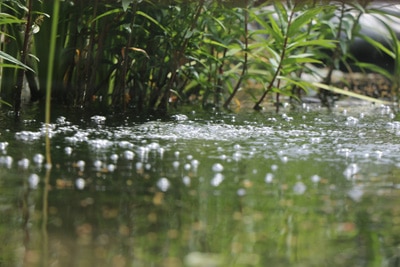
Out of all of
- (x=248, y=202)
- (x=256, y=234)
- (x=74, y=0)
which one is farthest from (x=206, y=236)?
(x=74, y=0)

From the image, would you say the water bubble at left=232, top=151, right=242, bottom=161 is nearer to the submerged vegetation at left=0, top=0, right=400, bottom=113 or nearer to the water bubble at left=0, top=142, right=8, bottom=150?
the water bubble at left=0, top=142, right=8, bottom=150

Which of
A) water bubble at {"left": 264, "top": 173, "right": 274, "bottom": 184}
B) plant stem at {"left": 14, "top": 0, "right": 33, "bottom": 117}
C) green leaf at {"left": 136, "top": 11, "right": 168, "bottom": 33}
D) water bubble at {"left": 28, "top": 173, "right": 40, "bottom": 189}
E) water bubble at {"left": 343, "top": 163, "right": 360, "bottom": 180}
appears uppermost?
green leaf at {"left": 136, "top": 11, "right": 168, "bottom": 33}

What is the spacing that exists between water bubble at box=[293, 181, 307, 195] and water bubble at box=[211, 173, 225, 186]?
185 mm

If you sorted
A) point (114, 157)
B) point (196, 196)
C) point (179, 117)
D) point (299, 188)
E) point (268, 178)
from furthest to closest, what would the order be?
point (179, 117), point (114, 157), point (268, 178), point (299, 188), point (196, 196)

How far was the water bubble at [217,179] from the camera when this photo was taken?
1898mm

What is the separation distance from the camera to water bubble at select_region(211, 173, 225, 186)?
6.23ft

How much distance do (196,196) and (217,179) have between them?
20 centimetres

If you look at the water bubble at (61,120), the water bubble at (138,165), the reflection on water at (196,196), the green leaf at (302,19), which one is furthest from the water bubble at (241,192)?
the green leaf at (302,19)

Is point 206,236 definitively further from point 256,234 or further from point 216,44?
point 216,44

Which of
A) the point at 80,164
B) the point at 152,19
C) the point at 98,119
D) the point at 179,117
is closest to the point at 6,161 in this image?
the point at 80,164

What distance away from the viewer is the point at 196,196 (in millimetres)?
1756

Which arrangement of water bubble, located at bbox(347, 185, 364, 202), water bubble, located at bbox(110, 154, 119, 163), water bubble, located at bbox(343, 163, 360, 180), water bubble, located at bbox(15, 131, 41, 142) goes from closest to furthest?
1. water bubble, located at bbox(347, 185, 364, 202)
2. water bubble, located at bbox(343, 163, 360, 180)
3. water bubble, located at bbox(110, 154, 119, 163)
4. water bubble, located at bbox(15, 131, 41, 142)

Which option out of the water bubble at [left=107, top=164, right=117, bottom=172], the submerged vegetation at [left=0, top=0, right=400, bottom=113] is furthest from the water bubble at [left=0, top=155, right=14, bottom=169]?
the submerged vegetation at [left=0, top=0, right=400, bottom=113]

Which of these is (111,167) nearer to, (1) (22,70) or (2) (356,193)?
(2) (356,193)
